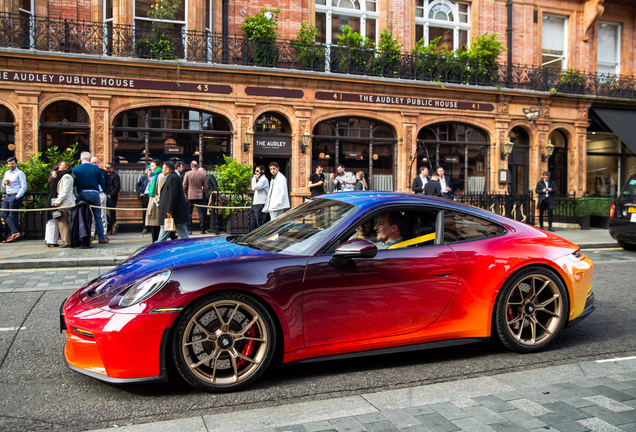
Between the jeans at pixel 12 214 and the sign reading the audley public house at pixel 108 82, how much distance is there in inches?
211

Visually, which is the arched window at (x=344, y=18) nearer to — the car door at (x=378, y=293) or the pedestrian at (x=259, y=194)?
the pedestrian at (x=259, y=194)

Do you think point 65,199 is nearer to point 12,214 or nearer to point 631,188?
point 12,214

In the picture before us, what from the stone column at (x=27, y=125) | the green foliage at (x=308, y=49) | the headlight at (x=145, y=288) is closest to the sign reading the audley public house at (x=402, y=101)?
the green foliage at (x=308, y=49)

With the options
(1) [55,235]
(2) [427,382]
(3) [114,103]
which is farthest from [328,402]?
(3) [114,103]

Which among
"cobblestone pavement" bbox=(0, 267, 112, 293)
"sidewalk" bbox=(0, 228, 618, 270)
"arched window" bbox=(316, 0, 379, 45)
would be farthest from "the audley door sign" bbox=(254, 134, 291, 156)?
"cobblestone pavement" bbox=(0, 267, 112, 293)

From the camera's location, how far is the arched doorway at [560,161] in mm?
22781

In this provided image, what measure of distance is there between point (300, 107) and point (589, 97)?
516 inches

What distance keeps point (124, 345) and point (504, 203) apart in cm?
1621

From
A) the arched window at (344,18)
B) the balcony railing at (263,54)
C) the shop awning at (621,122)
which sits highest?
the arched window at (344,18)

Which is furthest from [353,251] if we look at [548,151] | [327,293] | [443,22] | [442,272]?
[548,151]

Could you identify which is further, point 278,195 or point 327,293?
point 278,195

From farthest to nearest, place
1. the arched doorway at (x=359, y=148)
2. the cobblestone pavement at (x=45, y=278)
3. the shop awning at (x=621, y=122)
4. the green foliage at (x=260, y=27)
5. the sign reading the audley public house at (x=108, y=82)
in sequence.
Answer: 1. the shop awning at (x=621, y=122)
2. the arched doorway at (x=359, y=148)
3. the green foliage at (x=260, y=27)
4. the sign reading the audley public house at (x=108, y=82)
5. the cobblestone pavement at (x=45, y=278)

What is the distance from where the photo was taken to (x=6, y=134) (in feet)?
52.6

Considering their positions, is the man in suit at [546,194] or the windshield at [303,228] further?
the man in suit at [546,194]
